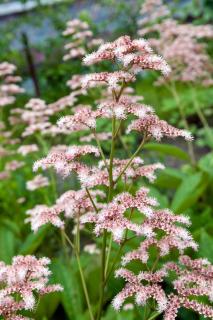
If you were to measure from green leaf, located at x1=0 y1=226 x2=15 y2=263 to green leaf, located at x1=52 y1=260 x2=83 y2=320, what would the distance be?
492 millimetres

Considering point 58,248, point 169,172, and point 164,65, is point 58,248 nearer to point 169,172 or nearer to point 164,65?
point 169,172

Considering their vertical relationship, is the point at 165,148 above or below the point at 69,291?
above

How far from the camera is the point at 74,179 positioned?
4.51m

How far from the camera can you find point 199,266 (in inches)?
83.4

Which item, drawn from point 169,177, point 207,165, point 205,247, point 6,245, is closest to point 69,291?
point 6,245

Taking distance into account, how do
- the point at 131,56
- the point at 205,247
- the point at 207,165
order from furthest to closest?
the point at 207,165
the point at 205,247
the point at 131,56

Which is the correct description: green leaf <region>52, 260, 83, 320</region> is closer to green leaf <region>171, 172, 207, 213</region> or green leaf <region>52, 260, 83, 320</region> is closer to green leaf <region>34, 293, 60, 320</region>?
green leaf <region>34, 293, 60, 320</region>

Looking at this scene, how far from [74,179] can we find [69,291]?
1.54 metres

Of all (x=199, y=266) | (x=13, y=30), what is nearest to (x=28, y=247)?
(x=199, y=266)

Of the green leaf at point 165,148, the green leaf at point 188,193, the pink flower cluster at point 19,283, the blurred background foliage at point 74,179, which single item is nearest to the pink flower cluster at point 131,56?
the pink flower cluster at point 19,283

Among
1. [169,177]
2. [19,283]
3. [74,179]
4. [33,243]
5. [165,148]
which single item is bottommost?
[19,283]

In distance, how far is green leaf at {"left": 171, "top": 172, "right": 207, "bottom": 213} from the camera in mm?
3482

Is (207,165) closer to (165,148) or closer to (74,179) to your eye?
(165,148)

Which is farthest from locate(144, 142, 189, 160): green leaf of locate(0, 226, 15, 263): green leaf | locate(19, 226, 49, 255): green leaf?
locate(0, 226, 15, 263): green leaf
